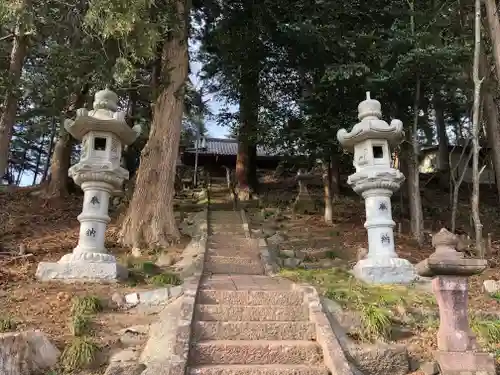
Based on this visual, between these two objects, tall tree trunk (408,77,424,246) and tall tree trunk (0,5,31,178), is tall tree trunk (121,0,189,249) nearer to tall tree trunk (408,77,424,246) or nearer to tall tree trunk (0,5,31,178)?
tall tree trunk (0,5,31,178)

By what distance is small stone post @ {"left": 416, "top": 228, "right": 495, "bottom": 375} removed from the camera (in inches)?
189

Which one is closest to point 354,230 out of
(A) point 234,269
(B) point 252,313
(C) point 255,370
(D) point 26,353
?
(A) point 234,269

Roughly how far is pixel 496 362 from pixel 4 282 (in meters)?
6.82

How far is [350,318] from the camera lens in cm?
570

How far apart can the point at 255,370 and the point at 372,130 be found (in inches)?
209

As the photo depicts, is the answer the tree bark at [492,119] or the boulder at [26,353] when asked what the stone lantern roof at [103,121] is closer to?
the boulder at [26,353]

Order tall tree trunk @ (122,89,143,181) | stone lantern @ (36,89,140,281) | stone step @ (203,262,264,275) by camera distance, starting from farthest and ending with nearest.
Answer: tall tree trunk @ (122,89,143,181), stone step @ (203,262,264,275), stone lantern @ (36,89,140,281)

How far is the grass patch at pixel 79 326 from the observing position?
5221 millimetres

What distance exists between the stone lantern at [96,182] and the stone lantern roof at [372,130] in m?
4.09

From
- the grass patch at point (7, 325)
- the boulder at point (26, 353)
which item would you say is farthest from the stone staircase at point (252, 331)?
the grass patch at point (7, 325)

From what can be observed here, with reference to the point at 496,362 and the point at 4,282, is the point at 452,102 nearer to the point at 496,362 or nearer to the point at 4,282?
the point at 496,362

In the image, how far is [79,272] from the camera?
290 inches

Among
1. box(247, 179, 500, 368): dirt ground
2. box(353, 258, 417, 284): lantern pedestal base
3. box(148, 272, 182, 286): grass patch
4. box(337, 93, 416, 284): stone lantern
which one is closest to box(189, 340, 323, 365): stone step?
box(247, 179, 500, 368): dirt ground

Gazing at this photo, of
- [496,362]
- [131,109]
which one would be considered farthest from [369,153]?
[131,109]
